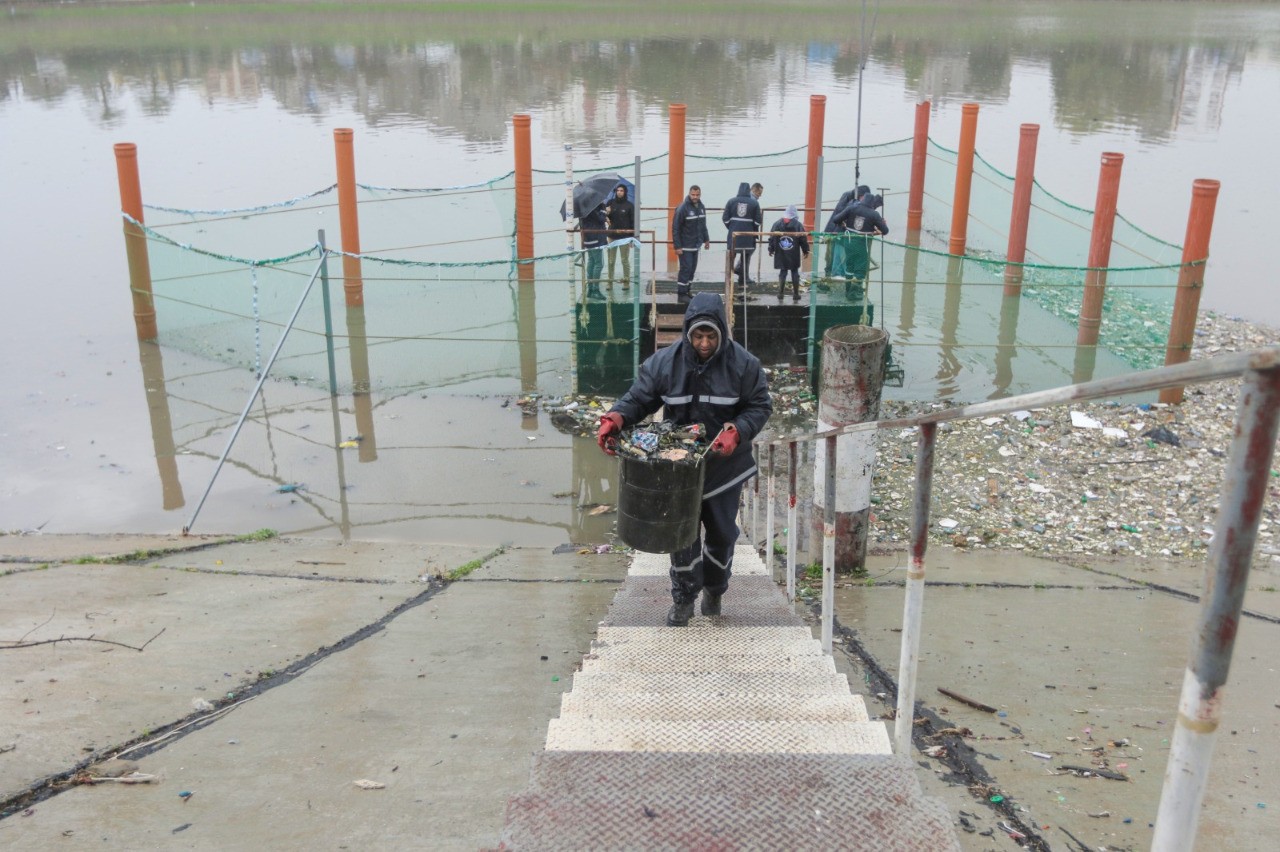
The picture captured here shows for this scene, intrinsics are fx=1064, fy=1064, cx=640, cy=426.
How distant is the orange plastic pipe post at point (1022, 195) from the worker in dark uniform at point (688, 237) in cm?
406

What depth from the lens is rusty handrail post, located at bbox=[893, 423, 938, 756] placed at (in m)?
2.83

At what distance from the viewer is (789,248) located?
12.0m

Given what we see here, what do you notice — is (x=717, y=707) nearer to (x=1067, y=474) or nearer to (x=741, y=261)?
(x=1067, y=474)

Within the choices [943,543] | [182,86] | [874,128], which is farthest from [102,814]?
[182,86]

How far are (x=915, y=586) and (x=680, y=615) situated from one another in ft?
7.51

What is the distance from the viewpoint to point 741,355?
189 inches

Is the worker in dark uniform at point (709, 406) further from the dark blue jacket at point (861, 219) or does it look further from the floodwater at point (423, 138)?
the dark blue jacket at point (861, 219)

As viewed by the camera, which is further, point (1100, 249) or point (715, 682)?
point (1100, 249)

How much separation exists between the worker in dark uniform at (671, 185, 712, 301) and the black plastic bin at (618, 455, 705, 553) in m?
7.81

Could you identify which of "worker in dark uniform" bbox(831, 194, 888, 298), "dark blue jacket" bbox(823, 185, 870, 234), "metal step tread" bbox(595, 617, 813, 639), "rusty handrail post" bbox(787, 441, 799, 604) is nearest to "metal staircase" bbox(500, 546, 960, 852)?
"metal step tread" bbox(595, 617, 813, 639)

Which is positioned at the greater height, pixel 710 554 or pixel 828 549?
pixel 828 549

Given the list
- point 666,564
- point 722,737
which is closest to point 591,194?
point 666,564

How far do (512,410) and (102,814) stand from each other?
7.72 meters

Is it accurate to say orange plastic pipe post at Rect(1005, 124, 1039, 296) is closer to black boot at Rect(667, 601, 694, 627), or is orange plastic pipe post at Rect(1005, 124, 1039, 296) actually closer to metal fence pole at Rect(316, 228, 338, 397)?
metal fence pole at Rect(316, 228, 338, 397)
